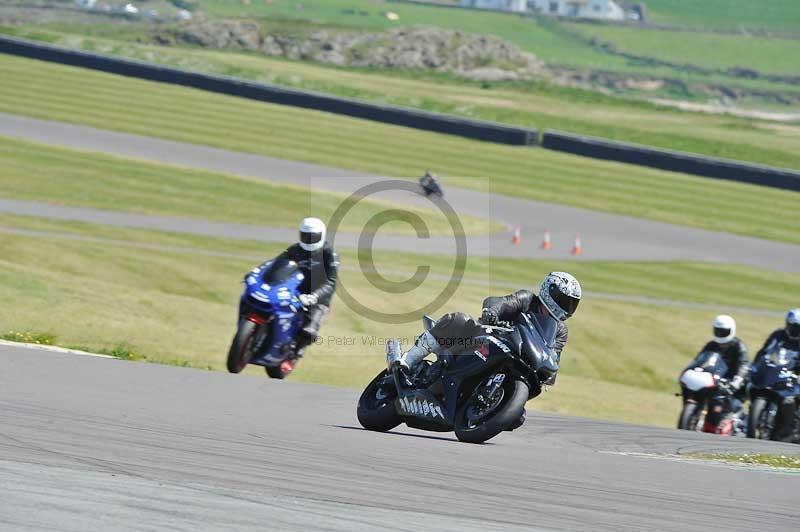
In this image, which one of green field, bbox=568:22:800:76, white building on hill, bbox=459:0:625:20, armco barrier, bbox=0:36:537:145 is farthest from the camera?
white building on hill, bbox=459:0:625:20

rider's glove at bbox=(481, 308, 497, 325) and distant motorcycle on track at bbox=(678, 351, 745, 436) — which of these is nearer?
rider's glove at bbox=(481, 308, 497, 325)

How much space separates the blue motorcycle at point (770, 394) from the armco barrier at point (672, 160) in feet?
95.0

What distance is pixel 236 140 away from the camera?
4228 centimetres

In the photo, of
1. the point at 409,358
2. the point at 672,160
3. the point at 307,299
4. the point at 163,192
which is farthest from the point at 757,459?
the point at 672,160

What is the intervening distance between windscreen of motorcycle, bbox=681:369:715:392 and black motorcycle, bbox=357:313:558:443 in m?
→ 6.07

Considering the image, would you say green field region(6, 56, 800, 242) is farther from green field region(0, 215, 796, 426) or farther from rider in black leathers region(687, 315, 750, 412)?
rider in black leathers region(687, 315, 750, 412)

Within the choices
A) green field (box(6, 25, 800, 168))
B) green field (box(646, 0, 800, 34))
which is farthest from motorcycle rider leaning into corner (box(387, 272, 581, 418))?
green field (box(646, 0, 800, 34))

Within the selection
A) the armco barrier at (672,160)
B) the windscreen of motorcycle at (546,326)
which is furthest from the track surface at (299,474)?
the armco barrier at (672,160)

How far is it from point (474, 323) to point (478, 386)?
459 millimetres

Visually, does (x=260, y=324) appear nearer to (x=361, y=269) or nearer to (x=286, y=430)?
(x=286, y=430)

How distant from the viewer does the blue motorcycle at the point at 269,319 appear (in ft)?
44.7

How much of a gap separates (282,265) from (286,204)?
1907cm

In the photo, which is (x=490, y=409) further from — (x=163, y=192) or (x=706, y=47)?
(x=706, y=47)

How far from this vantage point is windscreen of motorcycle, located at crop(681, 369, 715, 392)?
14188 mm
